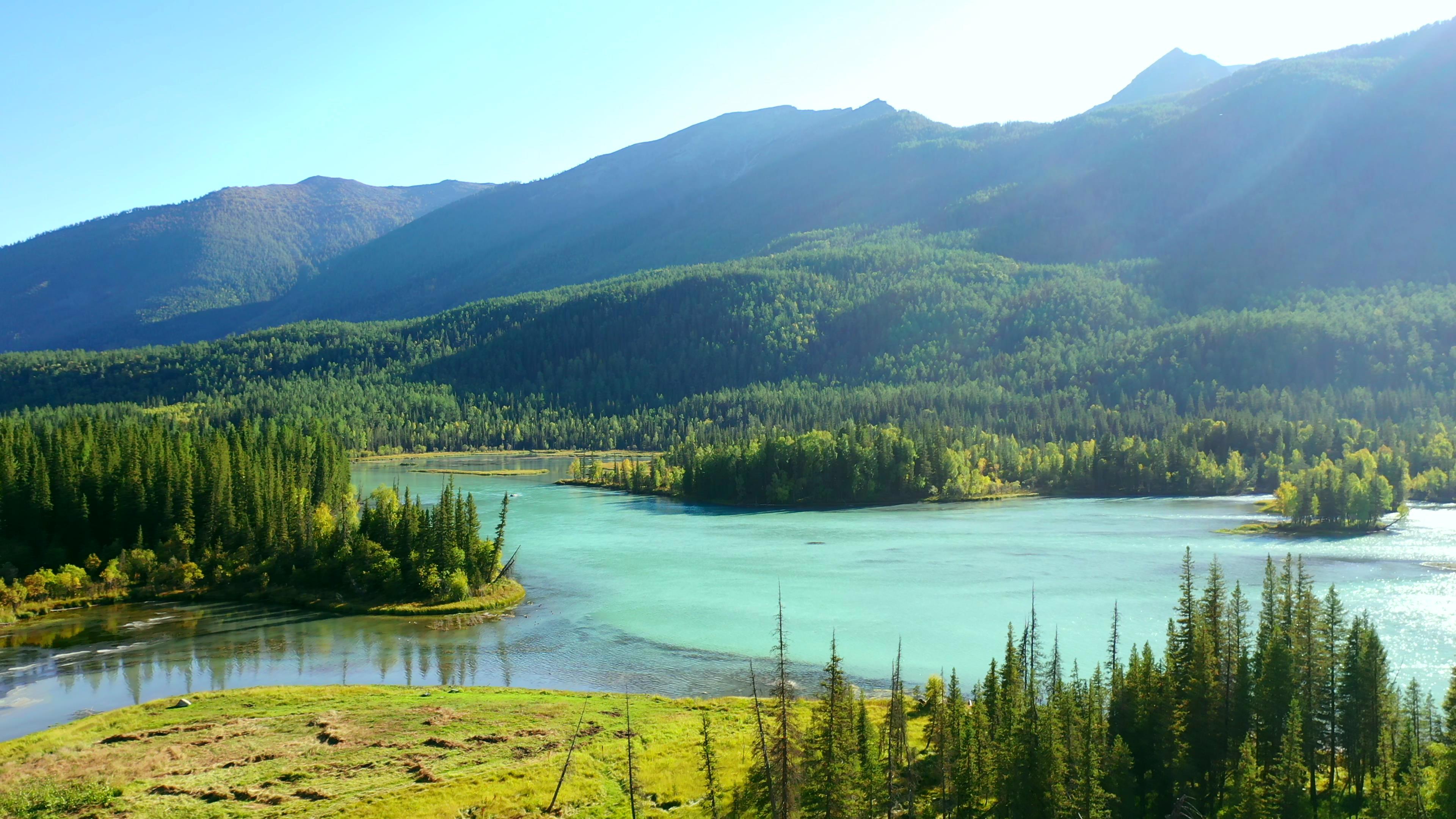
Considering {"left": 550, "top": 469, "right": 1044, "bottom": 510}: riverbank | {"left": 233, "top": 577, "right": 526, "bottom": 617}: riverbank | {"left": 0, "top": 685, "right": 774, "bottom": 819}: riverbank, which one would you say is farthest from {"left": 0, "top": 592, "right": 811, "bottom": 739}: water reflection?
{"left": 550, "top": 469, "right": 1044, "bottom": 510}: riverbank

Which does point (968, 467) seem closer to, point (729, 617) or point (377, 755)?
point (729, 617)

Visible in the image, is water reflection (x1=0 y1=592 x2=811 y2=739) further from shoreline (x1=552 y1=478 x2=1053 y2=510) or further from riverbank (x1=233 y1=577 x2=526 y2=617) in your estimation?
shoreline (x1=552 y1=478 x2=1053 y2=510)

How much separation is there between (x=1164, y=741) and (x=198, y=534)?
73.8 meters

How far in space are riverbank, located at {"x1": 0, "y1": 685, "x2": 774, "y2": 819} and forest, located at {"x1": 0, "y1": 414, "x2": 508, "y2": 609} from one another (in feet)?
79.1

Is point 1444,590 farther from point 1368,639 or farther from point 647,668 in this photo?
point 647,668

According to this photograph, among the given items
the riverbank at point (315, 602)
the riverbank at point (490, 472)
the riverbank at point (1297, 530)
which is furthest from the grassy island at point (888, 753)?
the riverbank at point (490, 472)

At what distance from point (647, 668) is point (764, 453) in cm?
9402

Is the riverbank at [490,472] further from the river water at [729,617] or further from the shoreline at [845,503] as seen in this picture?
the river water at [729,617]

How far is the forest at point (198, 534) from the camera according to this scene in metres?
72.9

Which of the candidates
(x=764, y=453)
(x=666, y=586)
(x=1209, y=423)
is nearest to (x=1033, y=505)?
(x=764, y=453)

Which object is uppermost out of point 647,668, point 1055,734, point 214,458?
point 214,458

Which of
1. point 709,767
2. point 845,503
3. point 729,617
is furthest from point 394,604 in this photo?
point 845,503

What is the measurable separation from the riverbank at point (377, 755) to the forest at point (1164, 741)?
14.9 ft

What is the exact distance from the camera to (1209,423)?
17000 centimetres
